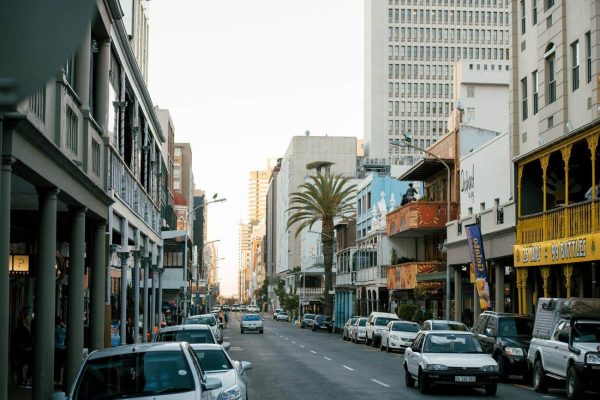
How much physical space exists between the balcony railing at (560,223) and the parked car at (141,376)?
19.5 m

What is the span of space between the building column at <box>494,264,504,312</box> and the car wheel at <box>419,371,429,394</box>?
17.6 metres

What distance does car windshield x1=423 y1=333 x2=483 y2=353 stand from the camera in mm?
20859

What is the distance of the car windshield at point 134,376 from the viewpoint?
30.1 feet

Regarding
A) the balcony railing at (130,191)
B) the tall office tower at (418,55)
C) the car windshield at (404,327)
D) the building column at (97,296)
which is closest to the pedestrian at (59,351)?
the building column at (97,296)

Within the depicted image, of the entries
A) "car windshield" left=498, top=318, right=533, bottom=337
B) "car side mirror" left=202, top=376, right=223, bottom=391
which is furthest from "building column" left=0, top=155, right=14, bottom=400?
"car windshield" left=498, top=318, right=533, bottom=337

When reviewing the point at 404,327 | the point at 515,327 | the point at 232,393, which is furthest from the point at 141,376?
the point at 404,327

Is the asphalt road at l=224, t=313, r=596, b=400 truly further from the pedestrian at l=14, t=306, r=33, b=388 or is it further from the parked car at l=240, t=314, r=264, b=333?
the parked car at l=240, t=314, r=264, b=333

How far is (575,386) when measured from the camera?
1841 cm

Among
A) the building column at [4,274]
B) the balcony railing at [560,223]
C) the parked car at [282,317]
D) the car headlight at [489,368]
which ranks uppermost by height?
the balcony railing at [560,223]

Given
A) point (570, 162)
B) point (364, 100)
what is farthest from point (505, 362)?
point (364, 100)

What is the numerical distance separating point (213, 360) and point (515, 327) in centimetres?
1383

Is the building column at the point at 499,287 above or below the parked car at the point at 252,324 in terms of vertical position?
above

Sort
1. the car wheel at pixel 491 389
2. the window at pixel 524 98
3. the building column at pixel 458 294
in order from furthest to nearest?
the building column at pixel 458 294
the window at pixel 524 98
the car wheel at pixel 491 389

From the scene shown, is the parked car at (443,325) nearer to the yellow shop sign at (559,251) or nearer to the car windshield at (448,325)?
the car windshield at (448,325)
